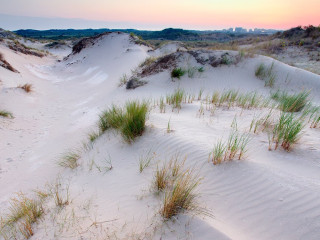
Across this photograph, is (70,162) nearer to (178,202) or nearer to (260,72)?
(178,202)

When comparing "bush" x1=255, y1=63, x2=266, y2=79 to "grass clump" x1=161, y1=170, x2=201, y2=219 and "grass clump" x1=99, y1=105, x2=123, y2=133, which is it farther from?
"grass clump" x1=161, y1=170, x2=201, y2=219

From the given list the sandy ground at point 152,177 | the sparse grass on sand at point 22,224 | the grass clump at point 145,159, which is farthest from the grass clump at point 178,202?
the sparse grass on sand at point 22,224

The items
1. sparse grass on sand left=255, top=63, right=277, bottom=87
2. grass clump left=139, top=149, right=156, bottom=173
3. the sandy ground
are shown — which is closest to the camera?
the sandy ground

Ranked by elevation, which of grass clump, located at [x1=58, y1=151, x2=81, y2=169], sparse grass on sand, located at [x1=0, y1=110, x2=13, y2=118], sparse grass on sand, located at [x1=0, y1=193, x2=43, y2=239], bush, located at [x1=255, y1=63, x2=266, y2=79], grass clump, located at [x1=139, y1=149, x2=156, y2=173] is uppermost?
bush, located at [x1=255, y1=63, x2=266, y2=79]

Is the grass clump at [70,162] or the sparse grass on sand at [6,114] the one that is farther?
the sparse grass on sand at [6,114]

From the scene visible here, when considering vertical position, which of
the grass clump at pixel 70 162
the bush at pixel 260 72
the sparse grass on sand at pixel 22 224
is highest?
the bush at pixel 260 72

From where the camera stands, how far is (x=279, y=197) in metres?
1.97

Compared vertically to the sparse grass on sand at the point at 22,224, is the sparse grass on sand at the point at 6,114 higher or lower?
lower

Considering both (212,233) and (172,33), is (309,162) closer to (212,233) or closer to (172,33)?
(212,233)

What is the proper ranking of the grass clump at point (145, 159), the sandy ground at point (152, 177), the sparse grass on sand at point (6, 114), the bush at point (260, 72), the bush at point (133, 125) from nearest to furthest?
1. the sandy ground at point (152, 177)
2. the grass clump at point (145, 159)
3. the bush at point (133, 125)
4. the sparse grass on sand at point (6, 114)
5. the bush at point (260, 72)

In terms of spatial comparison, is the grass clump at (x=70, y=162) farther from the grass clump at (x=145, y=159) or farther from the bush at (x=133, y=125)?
the grass clump at (x=145, y=159)

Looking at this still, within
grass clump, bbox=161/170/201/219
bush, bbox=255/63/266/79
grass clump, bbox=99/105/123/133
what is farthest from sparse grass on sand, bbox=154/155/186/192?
bush, bbox=255/63/266/79

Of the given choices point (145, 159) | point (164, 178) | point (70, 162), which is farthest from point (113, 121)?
point (164, 178)

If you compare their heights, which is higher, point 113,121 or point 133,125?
point 133,125
